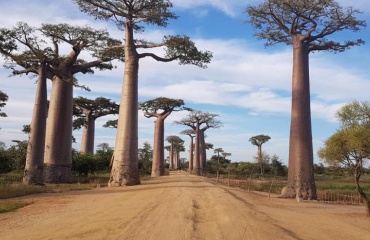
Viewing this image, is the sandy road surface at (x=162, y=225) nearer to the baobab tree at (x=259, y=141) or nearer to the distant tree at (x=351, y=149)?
the distant tree at (x=351, y=149)

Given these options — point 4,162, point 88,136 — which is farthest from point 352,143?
point 88,136

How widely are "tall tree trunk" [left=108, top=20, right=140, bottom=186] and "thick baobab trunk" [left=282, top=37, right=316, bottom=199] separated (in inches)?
246

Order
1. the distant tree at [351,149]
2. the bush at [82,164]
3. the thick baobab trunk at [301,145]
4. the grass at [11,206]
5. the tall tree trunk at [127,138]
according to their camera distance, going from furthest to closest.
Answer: the bush at [82,164] → the tall tree trunk at [127,138] → the thick baobab trunk at [301,145] → the distant tree at [351,149] → the grass at [11,206]

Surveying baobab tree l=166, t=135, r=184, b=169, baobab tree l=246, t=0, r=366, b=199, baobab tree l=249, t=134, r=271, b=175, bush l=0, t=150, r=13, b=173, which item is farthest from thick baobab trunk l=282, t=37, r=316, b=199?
baobab tree l=166, t=135, r=184, b=169

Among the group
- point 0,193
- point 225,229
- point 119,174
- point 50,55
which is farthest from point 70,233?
point 50,55

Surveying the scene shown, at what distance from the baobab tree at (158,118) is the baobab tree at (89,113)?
2.81 meters

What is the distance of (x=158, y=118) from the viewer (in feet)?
103

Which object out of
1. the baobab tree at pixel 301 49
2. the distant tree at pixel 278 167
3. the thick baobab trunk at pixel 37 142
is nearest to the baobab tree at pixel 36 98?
the thick baobab trunk at pixel 37 142

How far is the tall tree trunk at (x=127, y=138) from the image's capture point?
1523cm

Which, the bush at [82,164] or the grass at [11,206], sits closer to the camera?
the grass at [11,206]

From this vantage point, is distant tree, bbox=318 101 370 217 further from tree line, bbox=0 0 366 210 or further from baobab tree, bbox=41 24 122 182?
baobab tree, bbox=41 24 122 182

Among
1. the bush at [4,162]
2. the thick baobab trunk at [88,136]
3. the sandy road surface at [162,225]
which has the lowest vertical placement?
the sandy road surface at [162,225]

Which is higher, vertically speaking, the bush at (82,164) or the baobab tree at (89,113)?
the baobab tree at (89,113)

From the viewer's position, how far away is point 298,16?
610 inches
